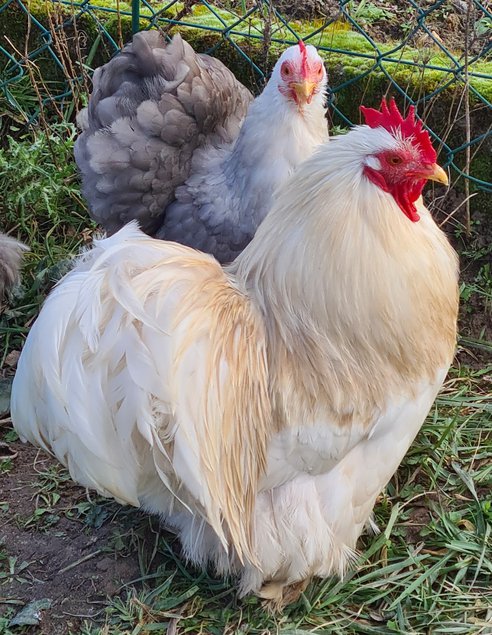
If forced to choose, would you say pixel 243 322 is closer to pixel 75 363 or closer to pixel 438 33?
pixel 75 363

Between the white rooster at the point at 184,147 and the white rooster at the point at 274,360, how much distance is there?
0.81m

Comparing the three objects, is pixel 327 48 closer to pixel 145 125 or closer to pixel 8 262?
pixel 145 125

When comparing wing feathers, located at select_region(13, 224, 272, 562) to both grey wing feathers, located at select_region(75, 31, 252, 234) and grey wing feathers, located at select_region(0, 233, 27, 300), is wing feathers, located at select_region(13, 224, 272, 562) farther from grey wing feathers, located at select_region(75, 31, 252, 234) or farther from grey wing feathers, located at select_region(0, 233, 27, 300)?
grey wing feathers, located at select_region(0, 233, 27, 300)

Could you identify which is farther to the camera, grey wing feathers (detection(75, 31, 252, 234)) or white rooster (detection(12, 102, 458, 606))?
grey wing feathers (detection(75, 31, 252, 234))

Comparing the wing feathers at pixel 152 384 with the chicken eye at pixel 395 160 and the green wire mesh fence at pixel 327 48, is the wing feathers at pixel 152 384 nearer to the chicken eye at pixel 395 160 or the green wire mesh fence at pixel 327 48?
the chicken eye at pixel 395 160

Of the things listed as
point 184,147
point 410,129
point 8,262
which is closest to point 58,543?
point 8,262

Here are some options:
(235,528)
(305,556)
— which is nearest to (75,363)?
(235,528)

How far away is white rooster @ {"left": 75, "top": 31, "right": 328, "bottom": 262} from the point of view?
2928mm

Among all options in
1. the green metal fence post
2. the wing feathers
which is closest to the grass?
the wing feathers

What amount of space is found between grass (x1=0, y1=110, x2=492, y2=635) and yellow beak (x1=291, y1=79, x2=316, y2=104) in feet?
3.94

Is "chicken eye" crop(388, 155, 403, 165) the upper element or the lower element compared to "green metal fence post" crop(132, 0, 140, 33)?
upper

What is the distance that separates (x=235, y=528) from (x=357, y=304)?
0.69 meters

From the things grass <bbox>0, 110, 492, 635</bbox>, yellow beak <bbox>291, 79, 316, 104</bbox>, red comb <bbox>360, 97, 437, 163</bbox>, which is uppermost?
red comb <bbox>360, 97, 437, 163</bbox>

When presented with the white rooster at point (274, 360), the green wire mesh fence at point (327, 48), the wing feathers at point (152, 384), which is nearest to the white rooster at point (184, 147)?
the green wire mesh fence at point (327, 48)
